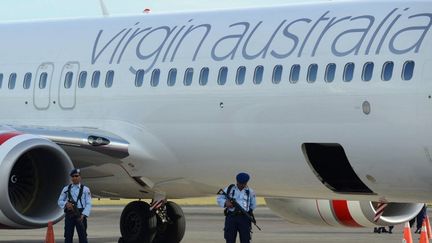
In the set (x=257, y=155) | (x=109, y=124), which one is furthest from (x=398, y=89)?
(x=109, y=124)

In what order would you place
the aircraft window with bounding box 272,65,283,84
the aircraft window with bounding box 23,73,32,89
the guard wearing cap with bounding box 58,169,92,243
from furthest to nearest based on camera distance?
the aircraft window with bounding box 23,73,32,89 < the guard wearing cap with bounding box 58,169,92,243 < the aircraft window with bounding box 272,65,283,84

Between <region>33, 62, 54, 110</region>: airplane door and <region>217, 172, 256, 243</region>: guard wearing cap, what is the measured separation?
15.1 feet

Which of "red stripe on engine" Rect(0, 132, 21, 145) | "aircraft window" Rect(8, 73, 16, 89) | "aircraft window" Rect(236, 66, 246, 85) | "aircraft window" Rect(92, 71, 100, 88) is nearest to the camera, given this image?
"red stripe on engine" Rect(0, 132, 21, 145)

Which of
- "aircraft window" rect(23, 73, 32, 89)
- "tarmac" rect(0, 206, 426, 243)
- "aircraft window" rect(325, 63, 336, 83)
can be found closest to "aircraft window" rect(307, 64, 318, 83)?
"aircraft window" rect(325, 63, 336, 83)

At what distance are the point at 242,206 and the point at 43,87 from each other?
16.7 ft

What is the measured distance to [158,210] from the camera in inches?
852

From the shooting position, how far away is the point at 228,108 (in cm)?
1794

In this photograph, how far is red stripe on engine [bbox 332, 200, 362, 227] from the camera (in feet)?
67.2

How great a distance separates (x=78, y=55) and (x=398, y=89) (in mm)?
6181

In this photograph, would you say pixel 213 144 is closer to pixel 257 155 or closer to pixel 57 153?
pixel 257 155

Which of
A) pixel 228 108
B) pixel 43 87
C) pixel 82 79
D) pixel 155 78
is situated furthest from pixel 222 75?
pixel 43 87

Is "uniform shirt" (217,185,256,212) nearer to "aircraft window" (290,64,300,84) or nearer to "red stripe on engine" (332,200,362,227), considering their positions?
"aircraft window" (290,64,300,84)

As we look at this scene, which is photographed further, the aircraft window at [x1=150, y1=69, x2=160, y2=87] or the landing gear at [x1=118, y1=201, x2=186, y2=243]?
the landing gear at [x1=118, y1=201, x2=186, y2=243]

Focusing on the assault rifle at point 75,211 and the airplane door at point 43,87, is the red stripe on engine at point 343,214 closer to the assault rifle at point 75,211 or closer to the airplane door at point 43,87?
the assault rifle at point 75,211
